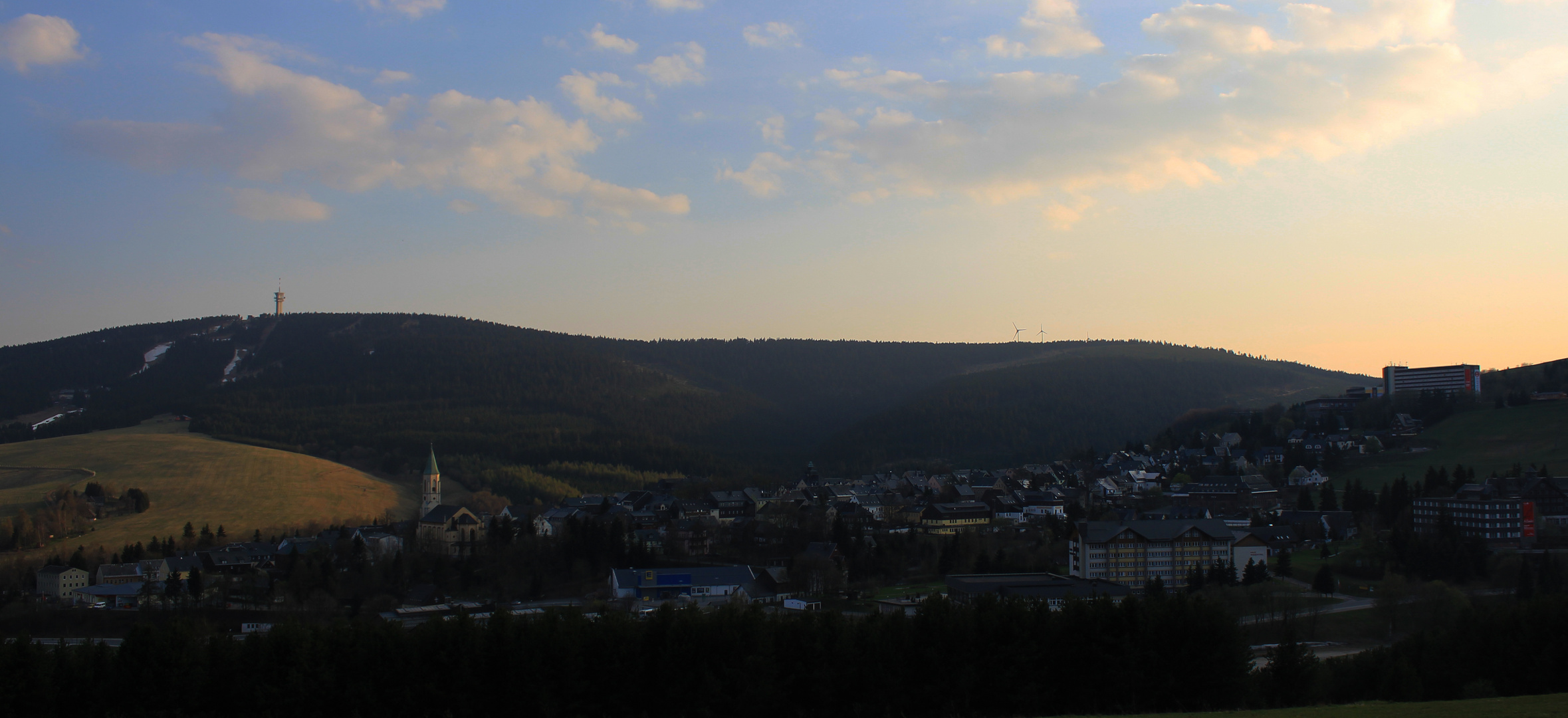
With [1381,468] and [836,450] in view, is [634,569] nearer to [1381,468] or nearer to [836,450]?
[1381,468]

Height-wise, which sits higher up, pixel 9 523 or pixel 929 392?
pixel 929 392

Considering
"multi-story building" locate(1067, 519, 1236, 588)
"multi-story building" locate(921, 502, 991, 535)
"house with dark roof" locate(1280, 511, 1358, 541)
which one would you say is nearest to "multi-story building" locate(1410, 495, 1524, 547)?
"house with dark roof" locate(1280, 511, 1358, 541)

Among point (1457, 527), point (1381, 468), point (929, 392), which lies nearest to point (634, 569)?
point (1457, 527)

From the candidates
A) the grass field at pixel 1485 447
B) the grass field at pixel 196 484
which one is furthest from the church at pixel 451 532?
the grass field at pixel 1485 447

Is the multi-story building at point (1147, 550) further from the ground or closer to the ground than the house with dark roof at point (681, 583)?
further from the ground

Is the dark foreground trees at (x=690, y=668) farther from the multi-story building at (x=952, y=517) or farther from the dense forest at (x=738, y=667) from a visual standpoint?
the multi-story building at (x=952, y=517)

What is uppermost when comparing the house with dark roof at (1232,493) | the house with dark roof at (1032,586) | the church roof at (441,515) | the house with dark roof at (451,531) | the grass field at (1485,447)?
the grass field at (1485,447)

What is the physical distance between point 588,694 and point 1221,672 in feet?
61.6

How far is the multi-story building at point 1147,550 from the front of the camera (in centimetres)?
6456

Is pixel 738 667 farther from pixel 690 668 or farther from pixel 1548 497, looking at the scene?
pixel 1548 497

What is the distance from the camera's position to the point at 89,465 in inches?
4569

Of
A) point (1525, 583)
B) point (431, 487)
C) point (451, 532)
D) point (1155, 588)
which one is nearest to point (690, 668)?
point (1155, 588)

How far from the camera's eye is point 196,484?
360 feet

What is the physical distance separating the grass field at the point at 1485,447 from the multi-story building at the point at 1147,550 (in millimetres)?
30729
